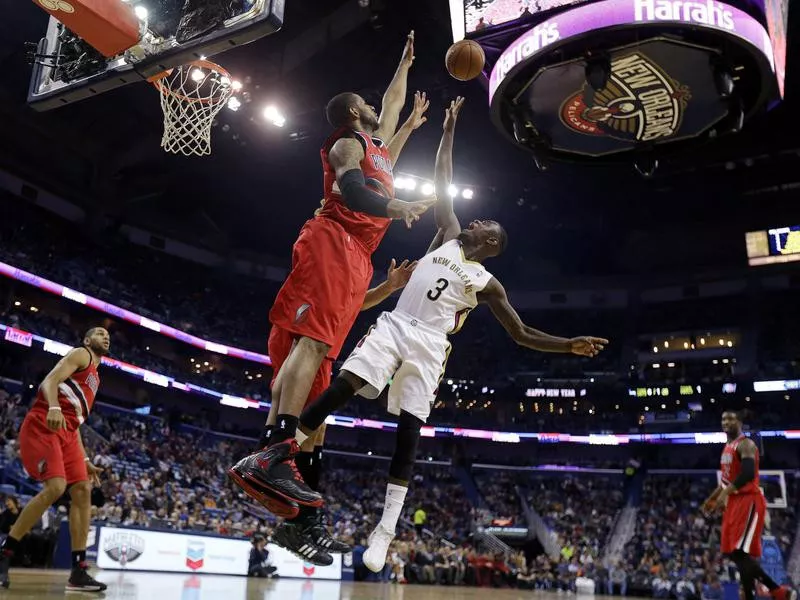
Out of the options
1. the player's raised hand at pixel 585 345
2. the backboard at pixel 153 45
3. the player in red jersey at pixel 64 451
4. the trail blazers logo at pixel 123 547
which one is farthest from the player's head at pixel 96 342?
the trail blazers logo at pixel 123 547

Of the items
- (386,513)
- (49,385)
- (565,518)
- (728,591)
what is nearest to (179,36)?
(49,385)

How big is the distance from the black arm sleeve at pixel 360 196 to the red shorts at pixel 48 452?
3241 millimetres

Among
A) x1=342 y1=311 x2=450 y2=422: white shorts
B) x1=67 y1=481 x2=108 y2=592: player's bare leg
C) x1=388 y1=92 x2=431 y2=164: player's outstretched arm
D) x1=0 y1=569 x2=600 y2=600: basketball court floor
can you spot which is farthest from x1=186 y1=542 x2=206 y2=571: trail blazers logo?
x1=388 y1=92 x2=431 y2=164: player's outstretched arm

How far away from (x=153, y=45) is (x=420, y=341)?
3.23m

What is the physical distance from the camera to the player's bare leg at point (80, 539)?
465 cm

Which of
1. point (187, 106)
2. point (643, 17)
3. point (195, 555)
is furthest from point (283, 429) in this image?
point (195, 555)

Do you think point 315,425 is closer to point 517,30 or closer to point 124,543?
point 517,30

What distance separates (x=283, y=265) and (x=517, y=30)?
23.1 metres

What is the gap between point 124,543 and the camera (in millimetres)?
10727

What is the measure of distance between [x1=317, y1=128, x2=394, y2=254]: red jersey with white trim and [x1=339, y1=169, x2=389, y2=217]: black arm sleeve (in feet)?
1.06

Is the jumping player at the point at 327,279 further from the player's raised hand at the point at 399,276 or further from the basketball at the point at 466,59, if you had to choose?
the basketball at the point at 466,59

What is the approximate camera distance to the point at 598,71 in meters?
8.13

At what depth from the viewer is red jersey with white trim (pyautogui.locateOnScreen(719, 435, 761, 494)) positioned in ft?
21.8

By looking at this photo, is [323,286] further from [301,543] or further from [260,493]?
[301,543]
